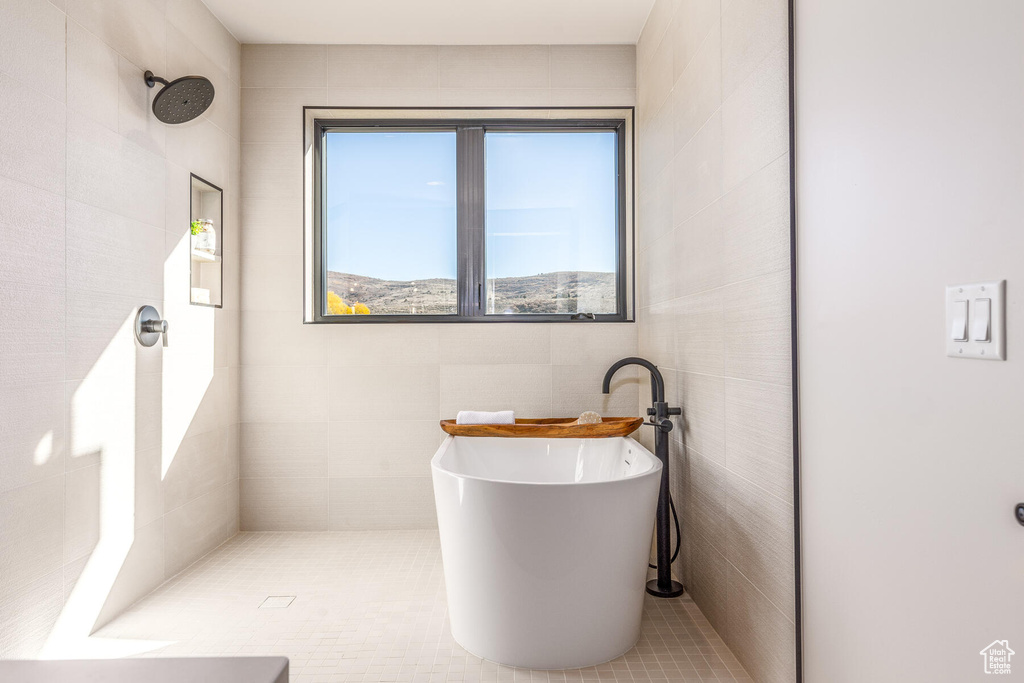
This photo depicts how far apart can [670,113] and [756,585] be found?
1.79 m

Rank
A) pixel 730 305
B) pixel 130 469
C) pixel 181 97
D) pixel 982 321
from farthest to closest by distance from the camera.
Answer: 1. pixel 181 97
2. pixel 130 469
3. pixel 730 305
4. pixel 982 321

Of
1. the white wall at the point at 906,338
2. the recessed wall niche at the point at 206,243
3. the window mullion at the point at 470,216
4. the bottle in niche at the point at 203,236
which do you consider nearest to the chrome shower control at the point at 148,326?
the recessed wall niche at the point at 206,243

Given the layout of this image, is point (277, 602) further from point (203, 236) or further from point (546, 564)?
point (203, 236)

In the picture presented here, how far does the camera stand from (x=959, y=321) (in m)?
0.88

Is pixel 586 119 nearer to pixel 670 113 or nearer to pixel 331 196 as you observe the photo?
pixel 670 113

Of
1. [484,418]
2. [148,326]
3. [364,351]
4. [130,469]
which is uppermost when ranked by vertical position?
[148,326]

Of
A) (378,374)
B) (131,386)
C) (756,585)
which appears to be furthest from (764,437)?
(131,386)

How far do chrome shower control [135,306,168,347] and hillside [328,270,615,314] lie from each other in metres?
0.98

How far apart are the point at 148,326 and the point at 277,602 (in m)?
1.14

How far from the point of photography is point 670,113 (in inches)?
92.2

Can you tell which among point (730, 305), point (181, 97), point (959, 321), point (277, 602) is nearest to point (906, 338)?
point (959, 321)

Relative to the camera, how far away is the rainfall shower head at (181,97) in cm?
212

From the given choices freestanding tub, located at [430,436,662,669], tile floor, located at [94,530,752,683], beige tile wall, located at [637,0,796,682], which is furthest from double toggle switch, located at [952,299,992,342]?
tile floor, located at [94,530,752,683]

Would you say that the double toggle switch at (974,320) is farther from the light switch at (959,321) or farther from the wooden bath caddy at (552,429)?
the wooden bath caddy at (552,429)
